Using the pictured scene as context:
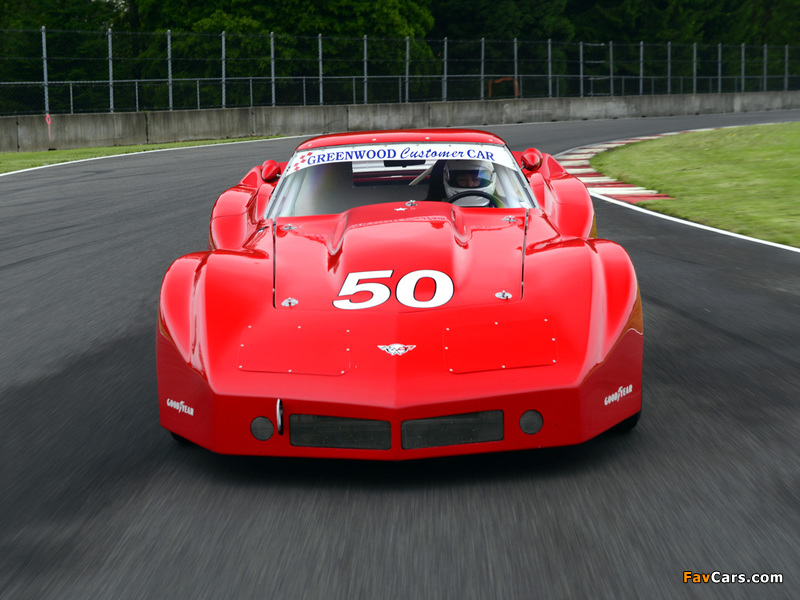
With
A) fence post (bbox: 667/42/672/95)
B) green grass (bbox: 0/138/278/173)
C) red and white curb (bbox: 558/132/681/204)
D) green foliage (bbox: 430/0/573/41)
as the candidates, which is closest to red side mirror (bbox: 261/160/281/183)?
red and white curb (bbox: 558/132/681/204)

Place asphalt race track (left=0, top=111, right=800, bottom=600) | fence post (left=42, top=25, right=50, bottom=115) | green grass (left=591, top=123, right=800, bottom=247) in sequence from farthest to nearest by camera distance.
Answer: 1. fence post (left=42, top=25, right=50, bottom=115)
2. green grass (left=591, top=123, right=800, bottom=247)
3. asphalt race track (left=0, top=111, right=800, bottom=600)

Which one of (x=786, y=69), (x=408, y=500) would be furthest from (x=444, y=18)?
(x=408, y=500)

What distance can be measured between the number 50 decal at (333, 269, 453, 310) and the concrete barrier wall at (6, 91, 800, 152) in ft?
62.5

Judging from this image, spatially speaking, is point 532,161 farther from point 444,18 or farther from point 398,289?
point 444,18

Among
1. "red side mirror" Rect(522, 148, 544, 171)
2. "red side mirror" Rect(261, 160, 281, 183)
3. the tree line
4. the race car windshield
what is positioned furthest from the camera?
the tree line

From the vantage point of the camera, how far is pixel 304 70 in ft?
90.5

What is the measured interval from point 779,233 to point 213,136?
60.8 ft

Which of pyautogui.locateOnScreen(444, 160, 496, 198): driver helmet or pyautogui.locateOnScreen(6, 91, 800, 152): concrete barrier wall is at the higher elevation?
pyautogui.locateOnScreen(6, 91, 800, 152): concrete barrier wall

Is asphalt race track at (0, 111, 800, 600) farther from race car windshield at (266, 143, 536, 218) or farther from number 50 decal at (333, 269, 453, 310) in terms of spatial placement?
race car windshield at (266, 143, 536, 218)

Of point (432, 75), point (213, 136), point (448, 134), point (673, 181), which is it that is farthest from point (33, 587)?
point (432, 75)

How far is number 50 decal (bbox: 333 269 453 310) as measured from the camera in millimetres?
3725

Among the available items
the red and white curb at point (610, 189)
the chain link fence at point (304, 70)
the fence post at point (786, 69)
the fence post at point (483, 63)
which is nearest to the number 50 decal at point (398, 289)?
the red and white curb at point (610, 189)

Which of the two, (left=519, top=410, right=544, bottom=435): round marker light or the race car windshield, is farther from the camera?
the race car windshield

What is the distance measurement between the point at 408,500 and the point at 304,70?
2537cm
